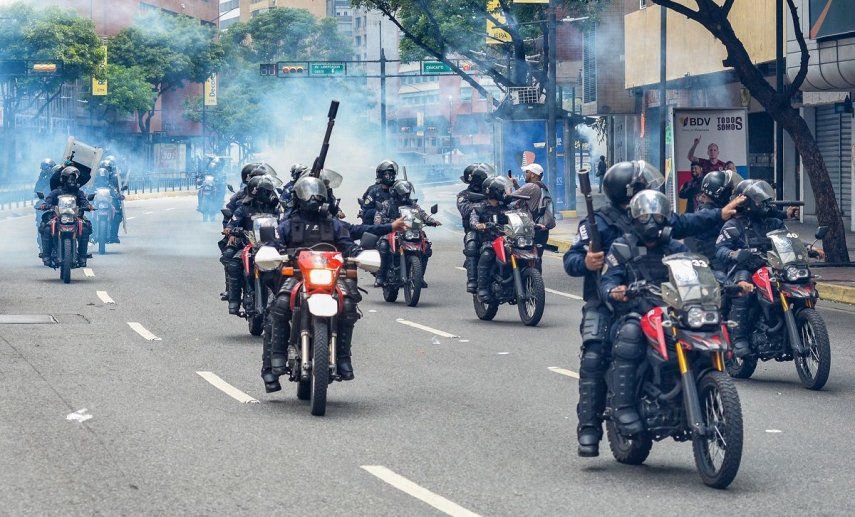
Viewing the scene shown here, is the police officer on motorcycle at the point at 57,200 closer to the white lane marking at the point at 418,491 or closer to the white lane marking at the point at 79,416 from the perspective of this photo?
the white lane marking at the point at 79,416

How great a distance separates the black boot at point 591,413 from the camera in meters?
9.36

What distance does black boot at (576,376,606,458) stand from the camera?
936 cm

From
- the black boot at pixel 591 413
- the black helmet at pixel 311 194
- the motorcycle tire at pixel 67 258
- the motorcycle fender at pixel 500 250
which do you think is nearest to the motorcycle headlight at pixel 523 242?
the motorcycle fender at pixel 500 250

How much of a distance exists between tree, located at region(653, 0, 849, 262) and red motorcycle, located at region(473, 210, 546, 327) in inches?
325

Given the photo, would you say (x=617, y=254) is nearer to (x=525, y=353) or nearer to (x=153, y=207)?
(x=525, y=353)

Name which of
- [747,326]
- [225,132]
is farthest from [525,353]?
[225,132]

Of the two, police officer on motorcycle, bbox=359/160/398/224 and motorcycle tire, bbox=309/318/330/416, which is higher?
police officer on motorcycle, bbox=359/160/398/224

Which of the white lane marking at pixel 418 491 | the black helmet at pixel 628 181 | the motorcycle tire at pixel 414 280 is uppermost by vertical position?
the black helmet at pixel 628 181

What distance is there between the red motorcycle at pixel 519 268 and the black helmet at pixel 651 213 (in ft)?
27.7

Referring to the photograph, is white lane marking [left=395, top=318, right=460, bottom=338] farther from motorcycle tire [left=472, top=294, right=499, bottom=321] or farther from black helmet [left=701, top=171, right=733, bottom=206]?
black helmet [left=701, top=171, right=733, bottom=206]

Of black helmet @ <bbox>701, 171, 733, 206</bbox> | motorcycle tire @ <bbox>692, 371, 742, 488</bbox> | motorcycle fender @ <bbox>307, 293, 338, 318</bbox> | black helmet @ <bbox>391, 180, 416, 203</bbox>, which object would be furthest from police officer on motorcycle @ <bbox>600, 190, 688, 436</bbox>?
black helmet @ <bbox>391, 180, 416, 203</bbox>

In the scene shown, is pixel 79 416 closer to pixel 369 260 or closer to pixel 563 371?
pixel 369 260

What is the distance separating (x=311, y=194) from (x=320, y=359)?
1.41 meters

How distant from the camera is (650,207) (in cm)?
934
